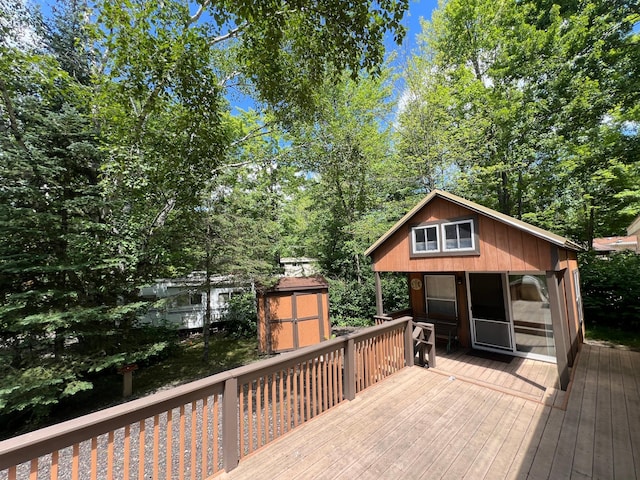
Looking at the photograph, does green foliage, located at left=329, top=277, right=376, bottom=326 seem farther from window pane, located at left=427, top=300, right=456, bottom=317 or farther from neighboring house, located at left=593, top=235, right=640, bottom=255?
neighboring house, located at left=593, top=235, right=640, bottom=255

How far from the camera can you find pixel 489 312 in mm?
6430

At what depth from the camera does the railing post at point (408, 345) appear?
525 centimetres

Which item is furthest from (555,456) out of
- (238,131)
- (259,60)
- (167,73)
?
(238,131)

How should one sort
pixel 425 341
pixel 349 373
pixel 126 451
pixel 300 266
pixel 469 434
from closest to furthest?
1. pixel 126 451
2. pixel 469 434
3. pixel 349 373
4. pixel 425 341
5. pixel 300 266

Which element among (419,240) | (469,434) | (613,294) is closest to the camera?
(469,434)

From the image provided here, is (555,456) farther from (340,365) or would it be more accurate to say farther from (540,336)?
(540,336)

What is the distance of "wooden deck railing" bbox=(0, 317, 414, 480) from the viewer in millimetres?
1766

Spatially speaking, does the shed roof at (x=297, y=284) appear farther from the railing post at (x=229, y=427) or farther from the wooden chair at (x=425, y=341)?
the railing post at (x=229, y=427)

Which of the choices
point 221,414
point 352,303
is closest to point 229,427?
point 221,414

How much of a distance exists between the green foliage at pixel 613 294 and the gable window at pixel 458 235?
606 centimetres

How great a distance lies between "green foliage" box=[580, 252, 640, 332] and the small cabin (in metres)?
8.28

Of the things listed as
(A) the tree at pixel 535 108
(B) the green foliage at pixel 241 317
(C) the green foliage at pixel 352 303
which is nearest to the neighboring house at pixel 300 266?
(C) the green foliage at pixel 352 303

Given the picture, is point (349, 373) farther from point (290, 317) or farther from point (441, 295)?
point (290, 317)

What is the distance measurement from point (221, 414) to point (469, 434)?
114 inches
